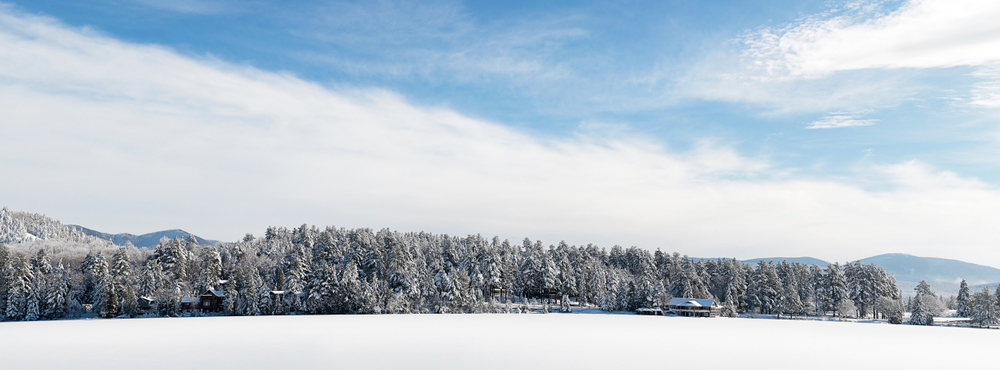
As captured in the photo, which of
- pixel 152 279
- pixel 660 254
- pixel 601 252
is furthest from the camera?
pixel 601 252

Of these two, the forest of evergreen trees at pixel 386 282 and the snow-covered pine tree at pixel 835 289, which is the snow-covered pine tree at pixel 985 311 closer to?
the forest of evergreen trees at pixel 386 282

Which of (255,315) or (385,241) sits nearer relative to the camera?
(255,315)

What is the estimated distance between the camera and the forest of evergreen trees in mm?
74625

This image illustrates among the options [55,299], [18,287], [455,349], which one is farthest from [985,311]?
[18,287]

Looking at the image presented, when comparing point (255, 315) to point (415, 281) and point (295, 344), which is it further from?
point (295, 344)

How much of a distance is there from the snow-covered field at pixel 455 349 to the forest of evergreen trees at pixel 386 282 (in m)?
25.2

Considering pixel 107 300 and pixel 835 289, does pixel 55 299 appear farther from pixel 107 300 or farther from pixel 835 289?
pixel 835 289

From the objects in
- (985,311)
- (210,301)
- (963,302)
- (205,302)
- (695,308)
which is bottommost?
(205,302)

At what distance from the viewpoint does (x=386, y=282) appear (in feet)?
282

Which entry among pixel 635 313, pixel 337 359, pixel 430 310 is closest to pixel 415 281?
pixel 430 310

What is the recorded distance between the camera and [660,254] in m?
125

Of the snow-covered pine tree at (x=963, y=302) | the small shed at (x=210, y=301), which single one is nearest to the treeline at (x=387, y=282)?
the small shed at (x=210, y=301)

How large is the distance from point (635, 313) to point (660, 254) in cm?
3735

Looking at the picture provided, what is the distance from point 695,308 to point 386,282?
159ft
